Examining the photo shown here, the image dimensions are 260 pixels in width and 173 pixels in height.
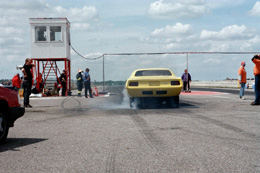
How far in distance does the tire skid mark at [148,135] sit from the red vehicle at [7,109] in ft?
7.61

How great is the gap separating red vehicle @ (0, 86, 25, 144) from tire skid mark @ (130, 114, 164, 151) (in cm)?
232

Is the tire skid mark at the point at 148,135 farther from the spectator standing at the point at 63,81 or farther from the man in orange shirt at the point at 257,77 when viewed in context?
the spectator standing at the point at 63,81

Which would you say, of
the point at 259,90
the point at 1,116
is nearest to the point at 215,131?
the point at 1,116

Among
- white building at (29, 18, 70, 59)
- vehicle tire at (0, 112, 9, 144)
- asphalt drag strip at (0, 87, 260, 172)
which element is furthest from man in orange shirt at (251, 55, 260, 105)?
white building at (29, 18, 70, 59)

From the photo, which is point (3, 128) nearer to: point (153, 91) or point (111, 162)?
point (111, 162)

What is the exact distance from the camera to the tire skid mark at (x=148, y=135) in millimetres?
5543

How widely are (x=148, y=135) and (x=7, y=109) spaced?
2.52 meters

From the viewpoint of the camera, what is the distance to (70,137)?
6418mm

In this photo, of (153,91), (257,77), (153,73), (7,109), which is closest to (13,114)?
(7,109)

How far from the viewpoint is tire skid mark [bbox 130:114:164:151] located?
18.2 ft

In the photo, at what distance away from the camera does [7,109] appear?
20.0 ft

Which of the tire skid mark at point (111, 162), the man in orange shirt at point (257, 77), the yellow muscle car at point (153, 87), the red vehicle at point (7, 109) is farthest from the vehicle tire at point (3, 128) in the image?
the man in orange shirt at point (257, 77)

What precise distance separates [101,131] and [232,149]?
110 inches

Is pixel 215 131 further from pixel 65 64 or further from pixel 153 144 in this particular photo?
pixel 65 64
